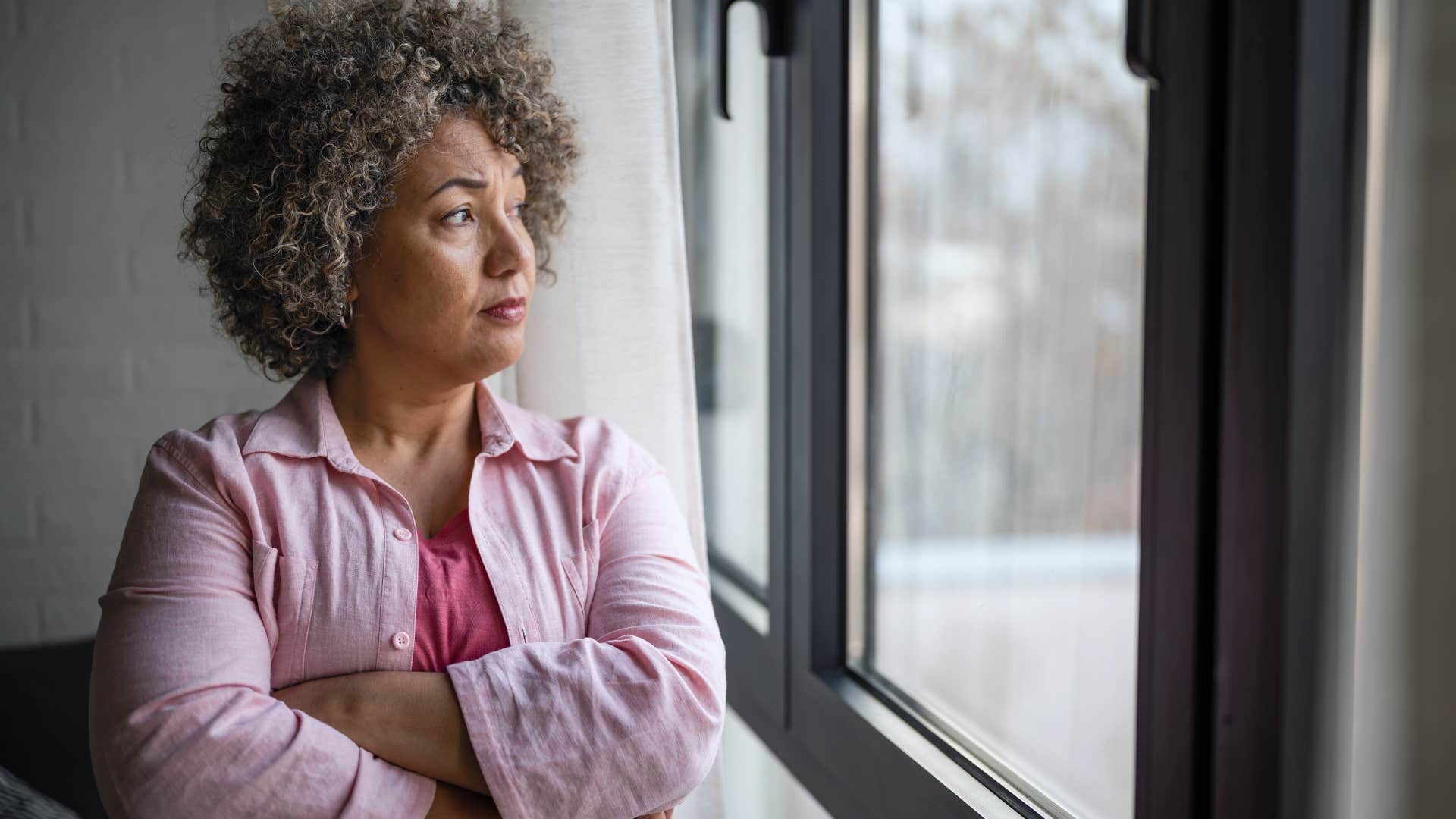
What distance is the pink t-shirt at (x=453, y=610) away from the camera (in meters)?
1.00

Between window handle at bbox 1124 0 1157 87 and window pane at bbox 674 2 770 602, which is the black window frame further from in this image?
window pane at bbox 674 2 770 602

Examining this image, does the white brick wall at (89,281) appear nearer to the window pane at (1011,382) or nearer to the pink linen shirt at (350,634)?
the pink linen shirt at (350,634)

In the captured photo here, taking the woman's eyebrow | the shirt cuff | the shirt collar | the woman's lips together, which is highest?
the woman's eyebrow

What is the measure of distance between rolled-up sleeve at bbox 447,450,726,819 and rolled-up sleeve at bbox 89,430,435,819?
0.29 ft

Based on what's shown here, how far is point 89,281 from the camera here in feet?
5.82

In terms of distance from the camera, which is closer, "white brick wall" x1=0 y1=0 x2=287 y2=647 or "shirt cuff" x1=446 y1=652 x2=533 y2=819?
"shirt cuff" x1=446 y1=652 x2=533 y2=819

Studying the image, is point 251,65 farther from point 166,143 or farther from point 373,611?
point 166,143

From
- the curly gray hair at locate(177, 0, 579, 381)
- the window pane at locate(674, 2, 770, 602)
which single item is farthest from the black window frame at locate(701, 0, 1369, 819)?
the window pane at locate(674, 2, 770, 602)

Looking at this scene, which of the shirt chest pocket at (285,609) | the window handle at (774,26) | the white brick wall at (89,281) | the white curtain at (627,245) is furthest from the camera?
the white brick wall at (89,281)

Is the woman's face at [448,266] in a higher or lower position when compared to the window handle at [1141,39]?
lower

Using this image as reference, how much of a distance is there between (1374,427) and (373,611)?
34.0 inches

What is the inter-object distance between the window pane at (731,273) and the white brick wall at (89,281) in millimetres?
835

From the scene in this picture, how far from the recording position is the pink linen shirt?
0.88 metres

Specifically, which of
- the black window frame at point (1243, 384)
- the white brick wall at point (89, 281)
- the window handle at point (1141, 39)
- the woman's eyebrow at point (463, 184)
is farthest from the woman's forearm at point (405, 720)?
the white brick wall at point (89, 281)
